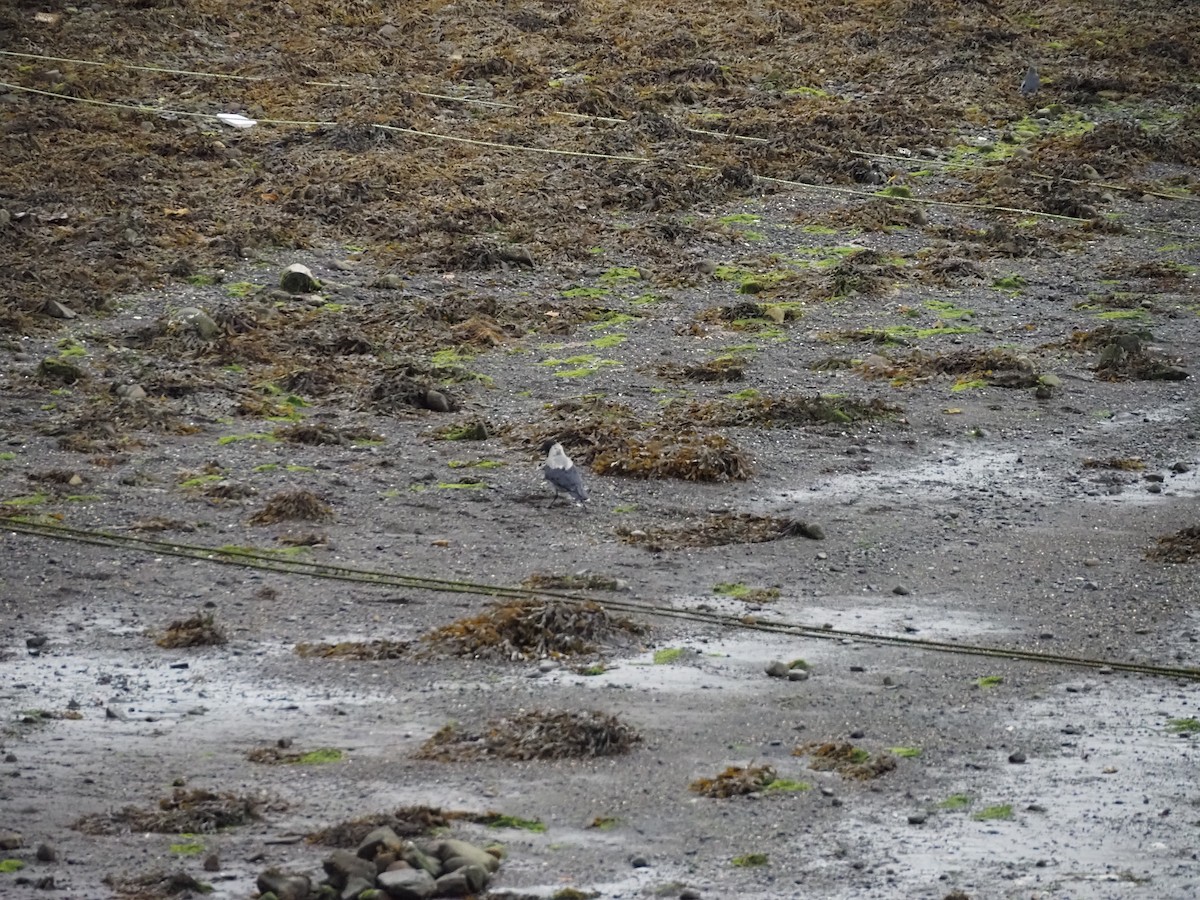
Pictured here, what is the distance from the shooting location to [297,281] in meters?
13.4

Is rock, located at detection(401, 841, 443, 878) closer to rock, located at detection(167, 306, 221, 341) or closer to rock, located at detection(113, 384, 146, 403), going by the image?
rock, located at detection(113, 384, 146, 403)

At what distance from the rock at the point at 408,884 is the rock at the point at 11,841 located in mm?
1320

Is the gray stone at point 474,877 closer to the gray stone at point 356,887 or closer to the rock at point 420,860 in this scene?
the rock at point 420,860

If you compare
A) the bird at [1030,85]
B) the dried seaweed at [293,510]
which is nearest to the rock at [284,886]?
the dried seaweed at [293,510]

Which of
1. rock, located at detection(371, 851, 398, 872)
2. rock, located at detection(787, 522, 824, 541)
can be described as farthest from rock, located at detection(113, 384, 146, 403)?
rock, located at detection(371, 851, 398, 872)

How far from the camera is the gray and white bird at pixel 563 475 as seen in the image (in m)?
9.48

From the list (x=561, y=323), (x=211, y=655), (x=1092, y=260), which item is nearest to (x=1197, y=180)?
(x=1092, y=260)

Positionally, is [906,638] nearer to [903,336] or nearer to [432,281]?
[903,336]

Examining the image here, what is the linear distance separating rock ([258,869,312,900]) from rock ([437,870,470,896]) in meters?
0.40

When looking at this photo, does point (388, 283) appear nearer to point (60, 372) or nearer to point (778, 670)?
point (60, 372)

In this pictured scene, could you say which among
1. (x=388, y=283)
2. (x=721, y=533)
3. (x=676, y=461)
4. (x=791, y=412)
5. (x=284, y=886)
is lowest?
(x=284, y=886)

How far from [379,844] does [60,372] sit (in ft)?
21.6

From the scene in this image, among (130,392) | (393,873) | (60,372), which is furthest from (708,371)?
(393,873)

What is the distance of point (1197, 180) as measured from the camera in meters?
16.6
